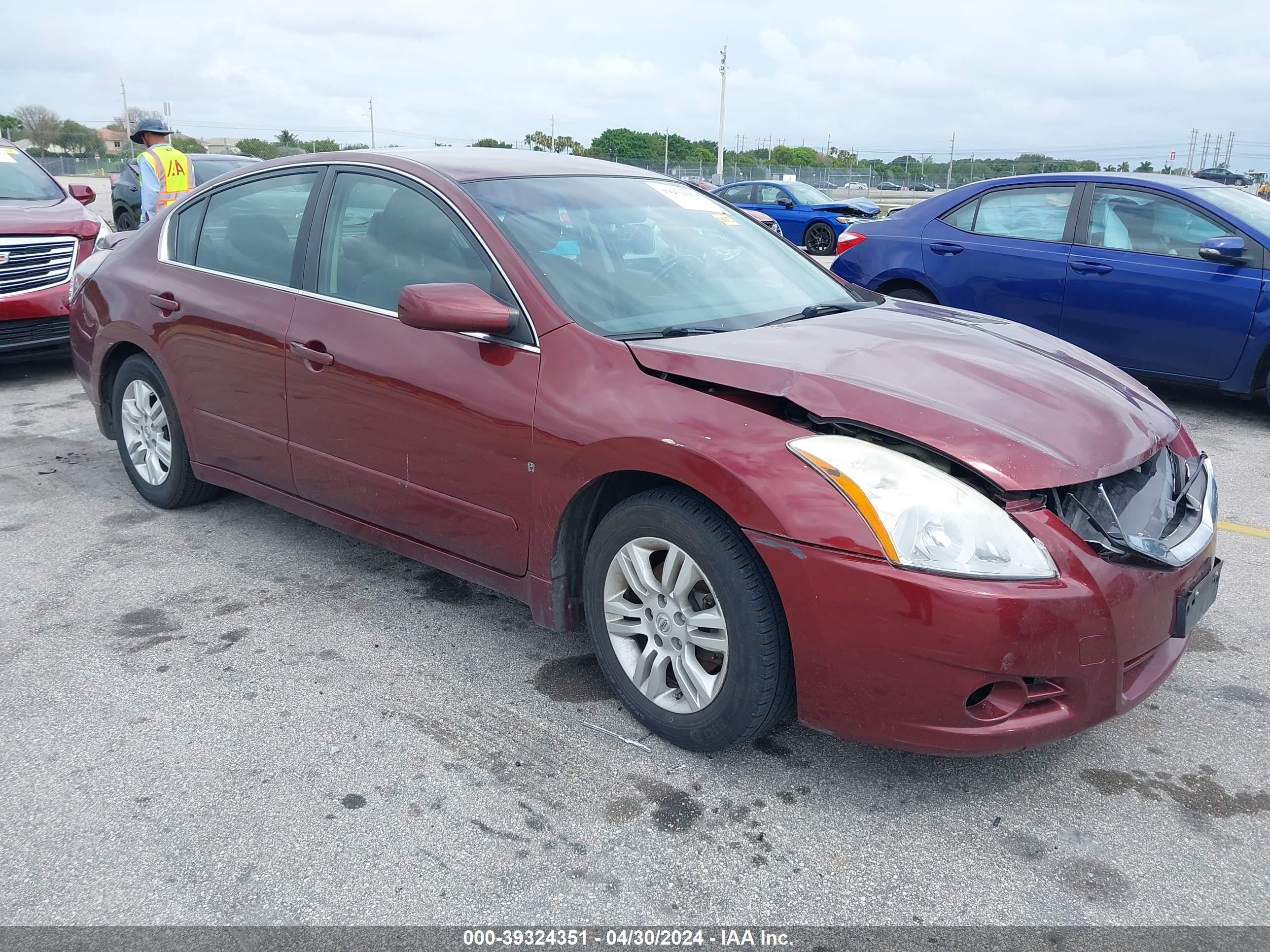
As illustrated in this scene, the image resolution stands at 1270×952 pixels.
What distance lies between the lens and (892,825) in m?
2.53

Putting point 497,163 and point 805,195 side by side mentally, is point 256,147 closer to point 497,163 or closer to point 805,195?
point 805,195

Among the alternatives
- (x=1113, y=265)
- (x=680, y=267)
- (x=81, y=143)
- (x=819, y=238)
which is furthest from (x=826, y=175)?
(x=81, y=143)

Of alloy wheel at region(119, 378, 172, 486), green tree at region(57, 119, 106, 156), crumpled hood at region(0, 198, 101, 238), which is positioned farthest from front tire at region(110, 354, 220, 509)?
green tree at region(57, 119, 106, 156)

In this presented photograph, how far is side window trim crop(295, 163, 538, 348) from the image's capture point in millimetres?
3078

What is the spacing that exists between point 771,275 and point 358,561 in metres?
1.99

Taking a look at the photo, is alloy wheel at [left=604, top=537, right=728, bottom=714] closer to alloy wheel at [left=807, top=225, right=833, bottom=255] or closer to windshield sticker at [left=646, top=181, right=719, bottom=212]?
windshield sticker at [left=646, top=181, right=719, bottom=212]

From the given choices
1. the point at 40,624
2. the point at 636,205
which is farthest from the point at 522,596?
the point at 40,624

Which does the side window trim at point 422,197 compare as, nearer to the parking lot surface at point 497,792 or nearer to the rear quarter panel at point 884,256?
the parking lot surface at point 497,792

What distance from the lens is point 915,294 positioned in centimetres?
740

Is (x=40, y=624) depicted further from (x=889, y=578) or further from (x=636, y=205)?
(x=889, y=578)

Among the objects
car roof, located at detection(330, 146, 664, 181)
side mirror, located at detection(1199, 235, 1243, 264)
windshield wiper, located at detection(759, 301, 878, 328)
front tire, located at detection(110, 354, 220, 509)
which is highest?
car roof, located at detection(330, 146, 664, 181)

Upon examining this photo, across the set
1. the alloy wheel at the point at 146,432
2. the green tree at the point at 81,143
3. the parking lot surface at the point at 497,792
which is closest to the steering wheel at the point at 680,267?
the parking lot surface at the point at 497,792

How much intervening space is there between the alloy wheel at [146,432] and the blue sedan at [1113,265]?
492 centimetres

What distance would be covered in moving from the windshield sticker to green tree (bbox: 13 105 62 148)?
83851mm
